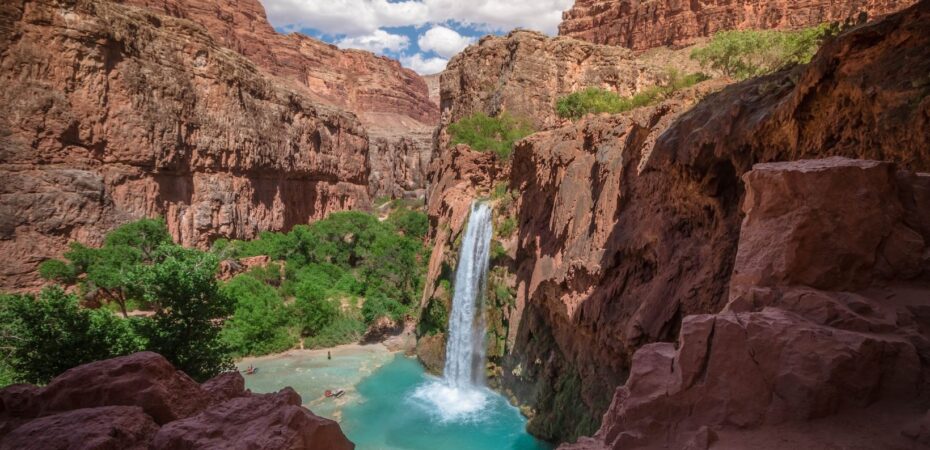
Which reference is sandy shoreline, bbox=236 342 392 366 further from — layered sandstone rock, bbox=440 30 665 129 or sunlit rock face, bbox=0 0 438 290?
layered sandstone rock, bbox=440 30 665 129

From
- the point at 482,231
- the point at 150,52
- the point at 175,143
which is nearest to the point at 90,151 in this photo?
the point at 175,143

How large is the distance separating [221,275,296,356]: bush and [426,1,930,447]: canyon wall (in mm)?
11987

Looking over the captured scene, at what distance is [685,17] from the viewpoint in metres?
45.1

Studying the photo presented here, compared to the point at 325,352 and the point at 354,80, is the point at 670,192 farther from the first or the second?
the point at 354,80

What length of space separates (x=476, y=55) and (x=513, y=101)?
28.2ft

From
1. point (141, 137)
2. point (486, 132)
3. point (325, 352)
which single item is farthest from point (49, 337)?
point (486, 132)

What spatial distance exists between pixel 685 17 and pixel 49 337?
5312cm

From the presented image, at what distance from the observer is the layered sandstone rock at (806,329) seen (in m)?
2.84

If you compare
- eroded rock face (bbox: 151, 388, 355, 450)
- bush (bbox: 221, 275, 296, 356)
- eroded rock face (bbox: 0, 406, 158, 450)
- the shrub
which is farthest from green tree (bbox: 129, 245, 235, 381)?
the shrub

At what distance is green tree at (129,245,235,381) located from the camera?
38.7 ft

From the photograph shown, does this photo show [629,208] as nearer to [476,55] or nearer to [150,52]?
[150,52]

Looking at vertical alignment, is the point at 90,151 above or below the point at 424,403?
above

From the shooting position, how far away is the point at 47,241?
905 inches

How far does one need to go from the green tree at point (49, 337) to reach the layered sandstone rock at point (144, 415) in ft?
23.1
